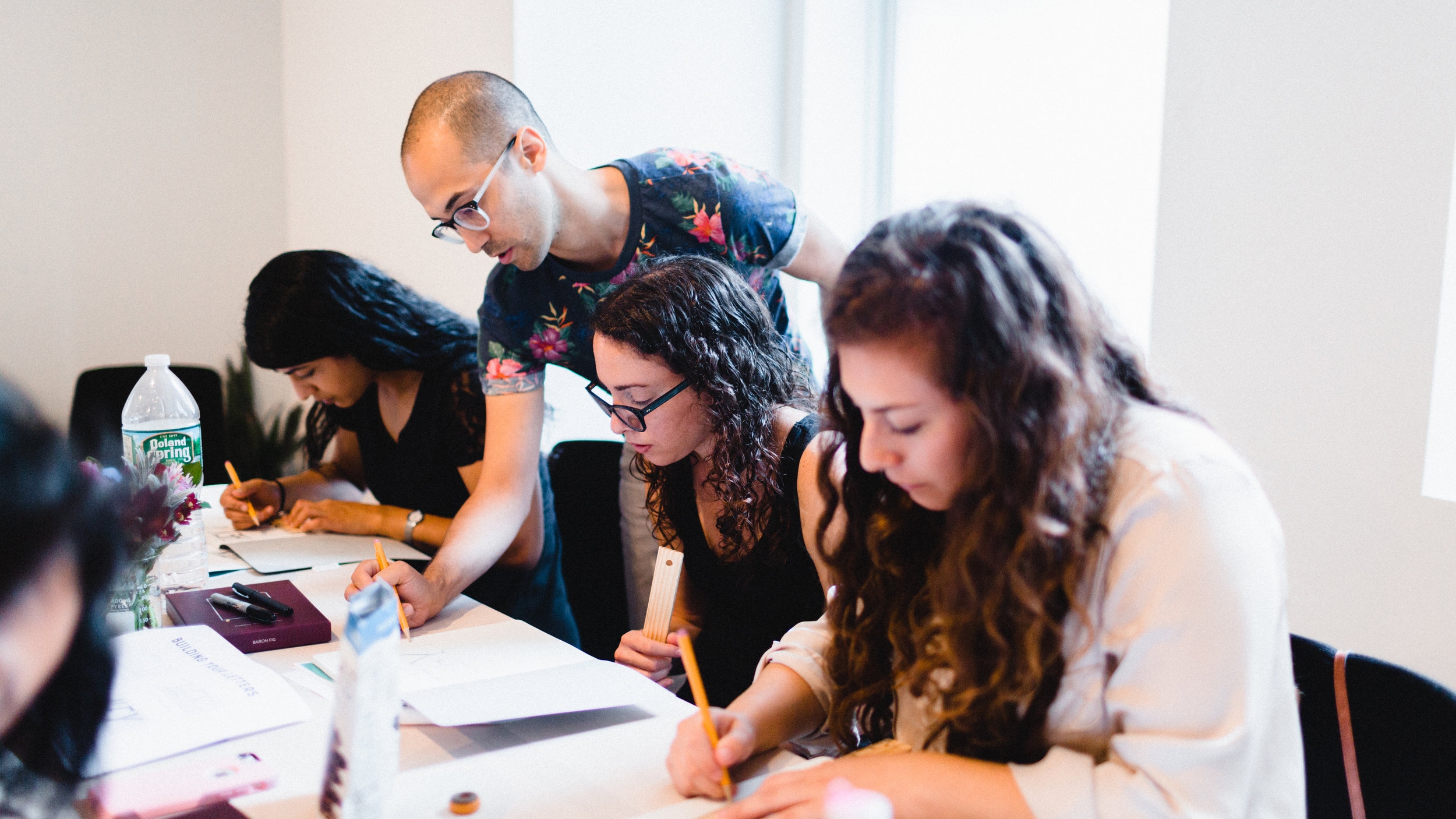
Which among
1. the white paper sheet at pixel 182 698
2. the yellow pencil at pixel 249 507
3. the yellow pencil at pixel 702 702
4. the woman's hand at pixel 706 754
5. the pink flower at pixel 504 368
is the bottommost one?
the yellow pencil at pixel 249 507

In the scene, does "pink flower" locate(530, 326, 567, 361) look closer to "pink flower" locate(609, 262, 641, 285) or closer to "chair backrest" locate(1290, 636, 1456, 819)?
"pink flower" locate(609, 262, 641, 285)

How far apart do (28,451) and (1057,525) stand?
0.71m

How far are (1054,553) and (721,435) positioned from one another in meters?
0.71

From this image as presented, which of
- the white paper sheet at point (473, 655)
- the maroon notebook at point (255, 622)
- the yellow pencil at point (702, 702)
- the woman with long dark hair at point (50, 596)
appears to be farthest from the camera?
the maroon notebook at point (255, 622)

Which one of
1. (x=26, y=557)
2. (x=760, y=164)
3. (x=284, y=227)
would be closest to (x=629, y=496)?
(x=760, y=164)

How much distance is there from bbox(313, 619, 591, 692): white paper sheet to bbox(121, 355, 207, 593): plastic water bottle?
1.34ft

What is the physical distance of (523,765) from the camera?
106 cm

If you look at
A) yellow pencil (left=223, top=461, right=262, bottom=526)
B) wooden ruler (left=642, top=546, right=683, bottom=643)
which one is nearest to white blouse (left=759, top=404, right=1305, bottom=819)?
wooden ruler (left=642, top=546, right=683, bottom=643)

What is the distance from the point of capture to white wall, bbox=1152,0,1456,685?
5.35 feet

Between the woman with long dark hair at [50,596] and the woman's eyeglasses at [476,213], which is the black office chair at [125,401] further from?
the woman with long dark hair at [50,596]

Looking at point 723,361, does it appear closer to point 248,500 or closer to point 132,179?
point 248,500

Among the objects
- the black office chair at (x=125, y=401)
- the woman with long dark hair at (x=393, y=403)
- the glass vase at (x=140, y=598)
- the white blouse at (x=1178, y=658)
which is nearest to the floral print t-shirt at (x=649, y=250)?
the woman with long dark hair at (x=393, y=403)

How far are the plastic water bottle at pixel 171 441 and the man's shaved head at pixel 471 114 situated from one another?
2.00 feet

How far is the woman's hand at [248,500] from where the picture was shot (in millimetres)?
2088
